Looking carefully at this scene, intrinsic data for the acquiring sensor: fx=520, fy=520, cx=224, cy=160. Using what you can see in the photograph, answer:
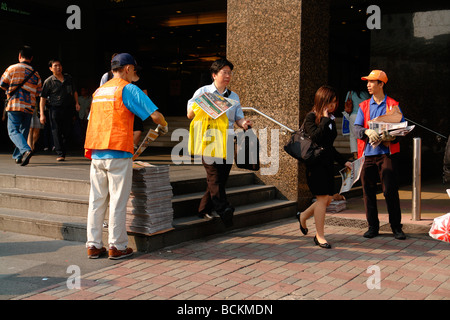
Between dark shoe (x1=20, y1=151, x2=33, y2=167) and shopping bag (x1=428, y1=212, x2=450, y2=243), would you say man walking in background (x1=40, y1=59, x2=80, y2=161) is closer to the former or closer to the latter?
dark shoe (x1=20, y1=151, x2=33, y2=167)

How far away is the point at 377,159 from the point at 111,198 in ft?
11.0

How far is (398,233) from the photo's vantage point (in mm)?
6586

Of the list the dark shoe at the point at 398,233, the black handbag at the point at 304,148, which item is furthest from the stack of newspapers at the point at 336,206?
the black handbag at the point at 304,148

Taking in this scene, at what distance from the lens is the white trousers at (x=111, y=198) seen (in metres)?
5.36

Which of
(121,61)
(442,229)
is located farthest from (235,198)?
(442,229)

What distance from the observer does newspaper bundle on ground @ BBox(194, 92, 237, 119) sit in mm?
6047

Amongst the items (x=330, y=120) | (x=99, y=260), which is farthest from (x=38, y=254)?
(x=330, y=120)

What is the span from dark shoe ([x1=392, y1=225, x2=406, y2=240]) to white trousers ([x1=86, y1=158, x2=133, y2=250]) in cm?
340

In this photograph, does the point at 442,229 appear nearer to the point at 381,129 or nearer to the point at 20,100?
the point at 381,129

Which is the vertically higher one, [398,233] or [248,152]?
[248,152]

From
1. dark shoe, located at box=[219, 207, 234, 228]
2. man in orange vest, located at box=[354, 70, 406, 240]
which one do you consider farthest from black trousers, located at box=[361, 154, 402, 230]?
dark shoe, located at box=[219, 207, 234, 228]

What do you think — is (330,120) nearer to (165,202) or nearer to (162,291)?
(165,202)

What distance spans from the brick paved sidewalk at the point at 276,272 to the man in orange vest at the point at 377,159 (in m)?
0.26

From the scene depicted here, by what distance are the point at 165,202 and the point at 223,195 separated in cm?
79
